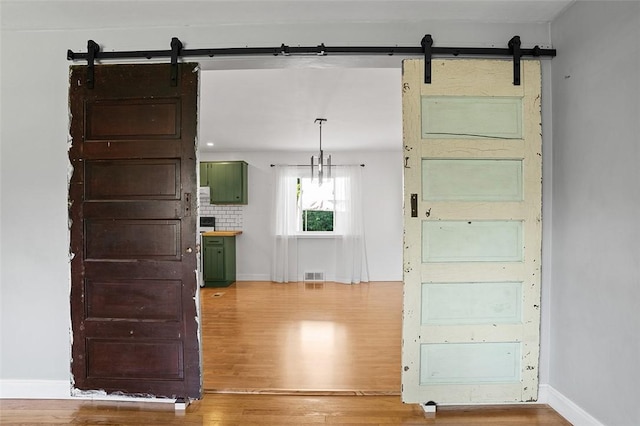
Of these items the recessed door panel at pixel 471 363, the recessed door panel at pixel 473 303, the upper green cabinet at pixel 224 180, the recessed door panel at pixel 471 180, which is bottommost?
the recessed door panel at pixel 471 363

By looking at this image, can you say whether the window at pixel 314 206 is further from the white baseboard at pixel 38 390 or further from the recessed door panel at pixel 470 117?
the white baseboard at pixel 38 390

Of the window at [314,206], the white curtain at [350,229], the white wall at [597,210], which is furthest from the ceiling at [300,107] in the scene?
the white wall at [597,210]

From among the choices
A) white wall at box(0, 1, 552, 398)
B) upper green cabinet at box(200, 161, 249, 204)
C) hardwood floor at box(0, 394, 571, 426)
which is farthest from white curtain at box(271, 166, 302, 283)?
white wall at box(0, 1, 552, 398)

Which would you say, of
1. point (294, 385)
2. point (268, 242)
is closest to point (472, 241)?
point (294, 385)

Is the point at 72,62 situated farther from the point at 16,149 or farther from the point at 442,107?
the point at 442,107

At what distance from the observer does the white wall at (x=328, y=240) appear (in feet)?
19.9

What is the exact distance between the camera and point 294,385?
229 centimetres

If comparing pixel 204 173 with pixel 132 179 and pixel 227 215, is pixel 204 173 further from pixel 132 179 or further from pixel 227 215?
pixel 132 179

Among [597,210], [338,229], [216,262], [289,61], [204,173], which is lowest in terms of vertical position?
[216,262]

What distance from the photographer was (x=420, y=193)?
1.98 metres

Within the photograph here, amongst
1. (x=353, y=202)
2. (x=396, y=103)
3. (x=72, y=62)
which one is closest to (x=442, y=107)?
(x=396, y=103)

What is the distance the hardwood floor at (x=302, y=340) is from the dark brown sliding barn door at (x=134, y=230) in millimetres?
536

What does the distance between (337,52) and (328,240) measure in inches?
172

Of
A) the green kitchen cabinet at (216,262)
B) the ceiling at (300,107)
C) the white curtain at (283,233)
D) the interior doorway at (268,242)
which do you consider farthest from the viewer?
the white curtain at (283,233)
